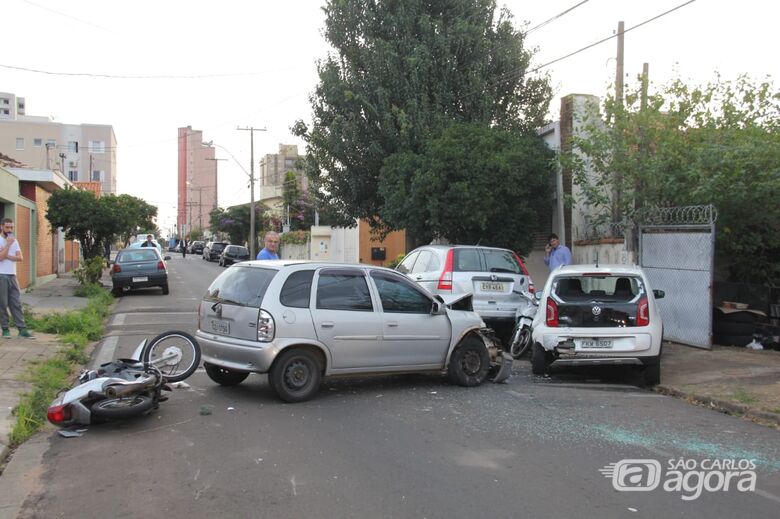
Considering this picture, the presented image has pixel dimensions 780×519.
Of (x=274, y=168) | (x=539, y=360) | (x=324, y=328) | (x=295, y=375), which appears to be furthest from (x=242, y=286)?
(x=274, y=168)

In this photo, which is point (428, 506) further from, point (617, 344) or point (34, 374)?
point (34, 374)

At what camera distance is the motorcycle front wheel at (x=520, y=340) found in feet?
36.0

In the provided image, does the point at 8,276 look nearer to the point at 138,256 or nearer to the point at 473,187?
the point at 473,187

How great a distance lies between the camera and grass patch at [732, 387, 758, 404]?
7591 mm

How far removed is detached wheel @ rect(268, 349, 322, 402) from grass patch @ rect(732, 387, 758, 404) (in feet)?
15.8

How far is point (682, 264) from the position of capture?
1138cm

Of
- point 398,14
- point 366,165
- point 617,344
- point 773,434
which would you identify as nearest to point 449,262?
point 617,344

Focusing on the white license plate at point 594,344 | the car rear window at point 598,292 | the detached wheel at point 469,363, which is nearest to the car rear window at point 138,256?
the detached wheel at point 469,363

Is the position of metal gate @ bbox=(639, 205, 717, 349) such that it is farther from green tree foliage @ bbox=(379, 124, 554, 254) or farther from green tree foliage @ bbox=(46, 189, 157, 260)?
green tree foliage @ bbox=(46, 189, 157, 260)

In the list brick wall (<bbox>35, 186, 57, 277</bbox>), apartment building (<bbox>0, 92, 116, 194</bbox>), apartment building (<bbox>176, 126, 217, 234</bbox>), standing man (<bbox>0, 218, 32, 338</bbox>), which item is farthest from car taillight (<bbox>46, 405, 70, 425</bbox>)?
apartment building (<bbox>176, 126, 217, 234</bbox>)

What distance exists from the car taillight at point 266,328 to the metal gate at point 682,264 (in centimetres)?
722

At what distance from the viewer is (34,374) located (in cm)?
834

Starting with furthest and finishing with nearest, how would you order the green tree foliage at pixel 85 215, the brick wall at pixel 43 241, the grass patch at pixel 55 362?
the brick wall at pixel 43 241, the green tree foliage at pixel 85 215, the grass patch at pixel 55 362

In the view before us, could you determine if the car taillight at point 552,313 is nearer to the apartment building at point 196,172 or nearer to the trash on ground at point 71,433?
the trash on ground at point 71,433
